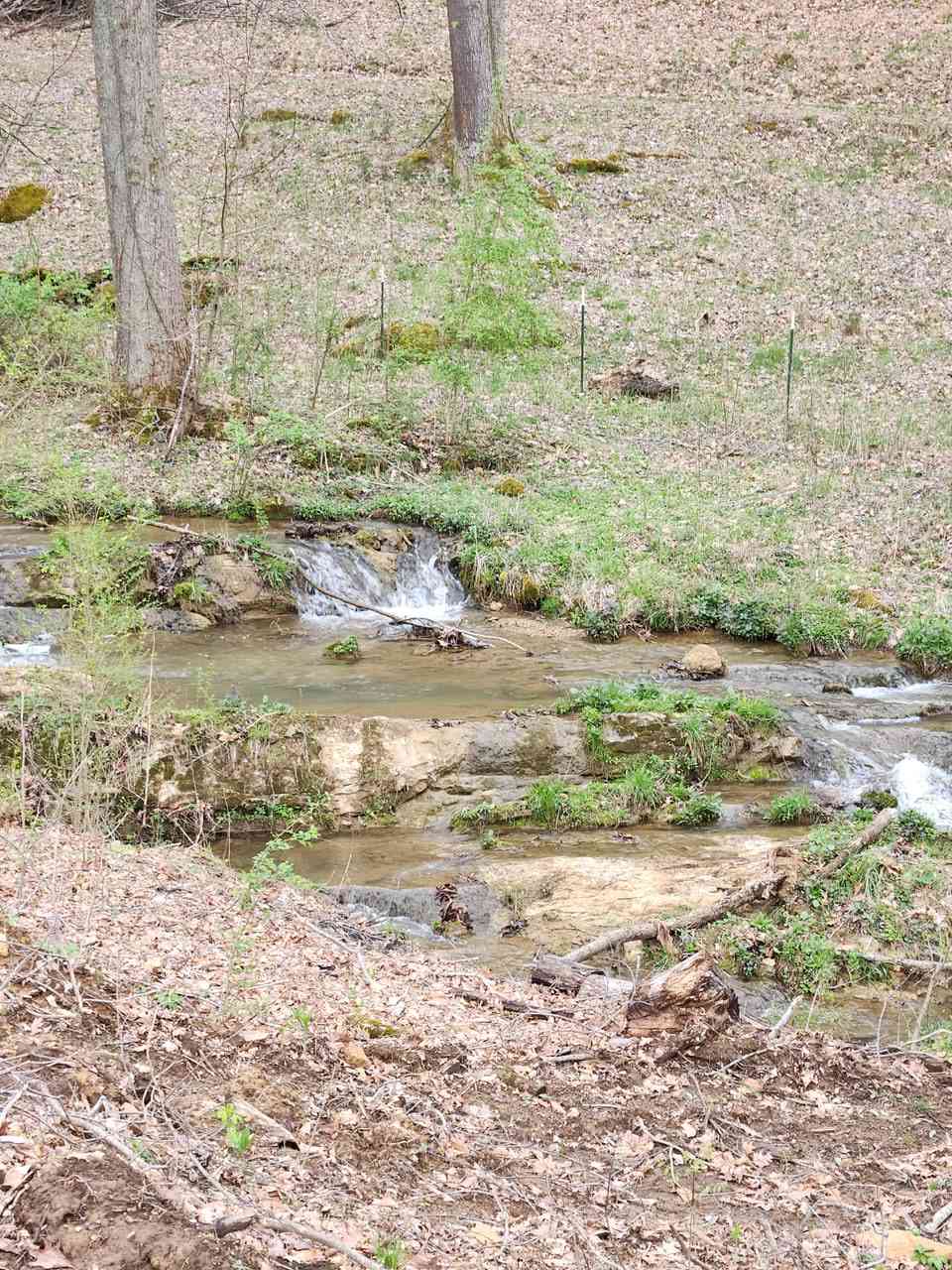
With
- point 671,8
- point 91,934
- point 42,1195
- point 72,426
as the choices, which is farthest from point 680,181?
point 42,1195

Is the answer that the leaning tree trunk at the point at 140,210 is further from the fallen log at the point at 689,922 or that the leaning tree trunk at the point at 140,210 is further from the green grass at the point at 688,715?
the fallen log at the point at 689,922

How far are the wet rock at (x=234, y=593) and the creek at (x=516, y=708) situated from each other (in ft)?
0.55

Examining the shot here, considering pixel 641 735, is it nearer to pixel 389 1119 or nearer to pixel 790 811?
pixel 790 811

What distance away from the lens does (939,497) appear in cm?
1256

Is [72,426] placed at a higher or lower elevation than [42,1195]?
higher

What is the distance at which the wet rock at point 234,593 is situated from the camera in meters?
10.8

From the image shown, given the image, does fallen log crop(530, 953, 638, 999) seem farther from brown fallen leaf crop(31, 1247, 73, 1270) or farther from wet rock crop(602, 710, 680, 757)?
wet rock crop(602, 710, 680, 757)

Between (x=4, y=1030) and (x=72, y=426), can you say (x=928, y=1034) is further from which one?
(x=72, y=426)

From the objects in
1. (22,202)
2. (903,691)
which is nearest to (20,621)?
(903,691)

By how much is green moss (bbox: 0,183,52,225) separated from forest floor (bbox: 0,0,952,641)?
281 mm

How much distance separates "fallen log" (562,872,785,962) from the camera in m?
5.89

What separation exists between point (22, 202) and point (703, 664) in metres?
15.5

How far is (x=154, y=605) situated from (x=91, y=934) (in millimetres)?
6280

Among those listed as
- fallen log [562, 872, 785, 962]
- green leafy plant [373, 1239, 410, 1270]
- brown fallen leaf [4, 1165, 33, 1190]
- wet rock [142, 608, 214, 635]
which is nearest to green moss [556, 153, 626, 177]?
wet rock [142, 608, 214, 635]
